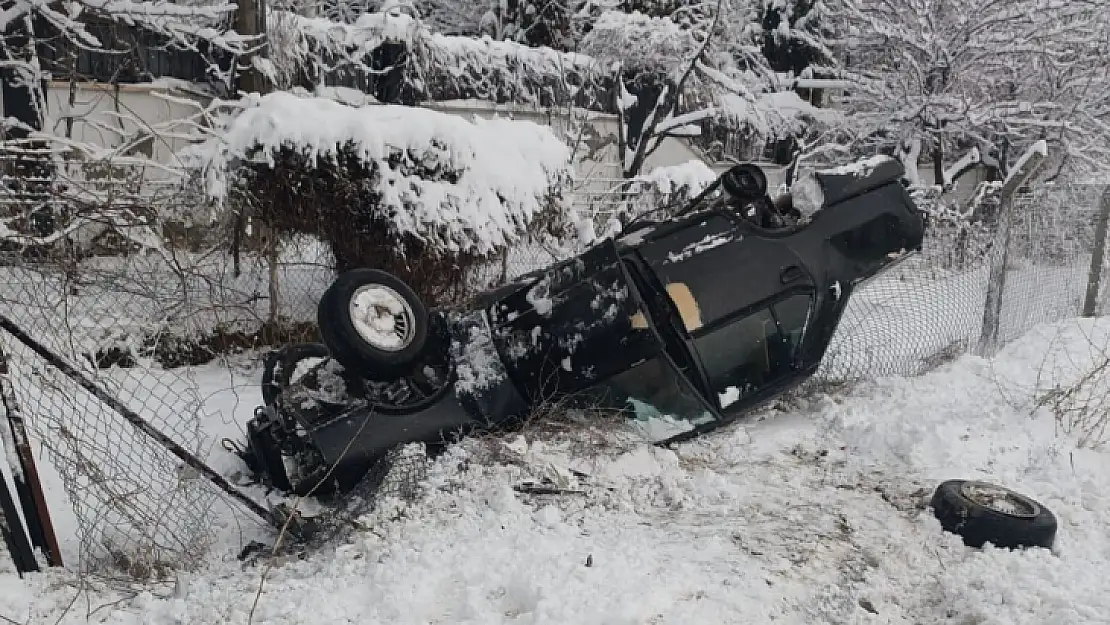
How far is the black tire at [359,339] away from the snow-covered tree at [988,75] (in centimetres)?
1105

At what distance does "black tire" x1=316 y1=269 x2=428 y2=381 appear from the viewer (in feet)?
11.7

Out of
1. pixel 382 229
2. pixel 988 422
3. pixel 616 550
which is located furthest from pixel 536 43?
pixel 616 550

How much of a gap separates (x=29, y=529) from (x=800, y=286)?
3.72 metres

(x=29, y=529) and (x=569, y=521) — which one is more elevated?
(x=29, y=529)

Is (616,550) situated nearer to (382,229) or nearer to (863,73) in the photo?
(382,229)

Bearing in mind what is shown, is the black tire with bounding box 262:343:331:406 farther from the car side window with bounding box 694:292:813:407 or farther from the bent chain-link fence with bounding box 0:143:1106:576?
the car side window with bounding box 694:292:813:407

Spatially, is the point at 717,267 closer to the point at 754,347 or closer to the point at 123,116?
the point at 754,347

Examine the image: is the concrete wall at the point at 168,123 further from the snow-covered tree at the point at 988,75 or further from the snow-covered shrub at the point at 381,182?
the snow-covered tree at the point at 988,75

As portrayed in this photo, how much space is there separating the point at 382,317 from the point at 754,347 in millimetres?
2001

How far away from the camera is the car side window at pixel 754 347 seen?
3.83 meters

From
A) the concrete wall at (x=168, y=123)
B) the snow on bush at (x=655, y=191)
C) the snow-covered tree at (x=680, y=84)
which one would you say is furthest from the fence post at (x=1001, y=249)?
the snow-covered tree at (x=680, y=84)

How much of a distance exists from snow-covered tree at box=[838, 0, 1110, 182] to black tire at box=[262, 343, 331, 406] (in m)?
11.2

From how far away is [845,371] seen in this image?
5387mm

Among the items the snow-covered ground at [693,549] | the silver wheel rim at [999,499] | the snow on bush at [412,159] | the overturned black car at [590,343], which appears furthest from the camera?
the snow on bush at [412,159]
